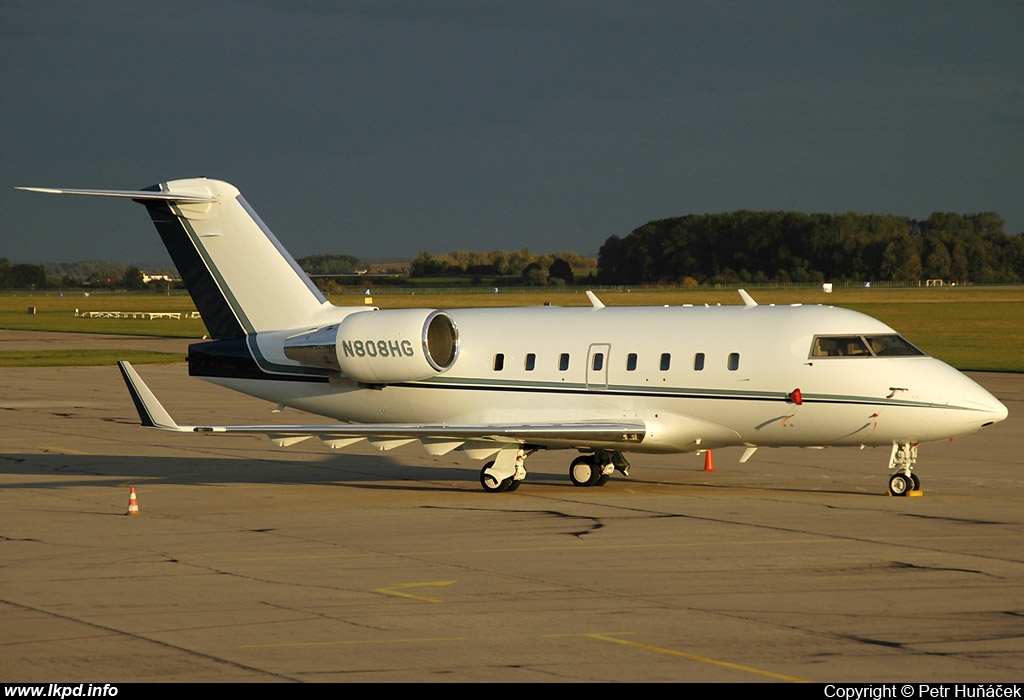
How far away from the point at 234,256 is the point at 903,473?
12.2m

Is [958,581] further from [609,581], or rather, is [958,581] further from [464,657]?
[464,657]

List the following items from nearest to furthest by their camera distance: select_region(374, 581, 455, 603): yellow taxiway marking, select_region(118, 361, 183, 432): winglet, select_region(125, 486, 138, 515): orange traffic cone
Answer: select_region(374, 581, 455, 603): yellow taxiway marking
select_region(125, 486, 138, 515): orange traffic cone
select_region(118, 361, 183, 432): winglet

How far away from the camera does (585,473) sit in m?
22.6

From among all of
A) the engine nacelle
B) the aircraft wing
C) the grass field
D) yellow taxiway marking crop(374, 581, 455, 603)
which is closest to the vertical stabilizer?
the engine nacelle

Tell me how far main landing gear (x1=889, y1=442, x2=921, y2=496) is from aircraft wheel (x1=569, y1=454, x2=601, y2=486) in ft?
16.3

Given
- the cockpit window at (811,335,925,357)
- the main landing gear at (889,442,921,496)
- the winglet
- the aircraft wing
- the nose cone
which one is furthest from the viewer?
the main landing gear at (889,442,921,496)

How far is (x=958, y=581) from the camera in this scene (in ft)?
47.3

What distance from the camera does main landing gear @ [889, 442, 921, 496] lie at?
20594 mm

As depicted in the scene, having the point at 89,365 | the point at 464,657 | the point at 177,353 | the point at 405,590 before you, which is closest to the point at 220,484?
the point at 405,590

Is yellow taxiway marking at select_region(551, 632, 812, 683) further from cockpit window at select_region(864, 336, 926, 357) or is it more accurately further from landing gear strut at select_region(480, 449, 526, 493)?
cockpit window at select_region(864, 336, 926, 357)

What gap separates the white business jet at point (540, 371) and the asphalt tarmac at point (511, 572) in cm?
109

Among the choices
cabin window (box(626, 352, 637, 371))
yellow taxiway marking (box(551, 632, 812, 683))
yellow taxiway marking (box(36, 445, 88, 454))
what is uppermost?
cabin window (box(626, 352, 637, 371))

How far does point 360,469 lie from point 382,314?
14.5 ft

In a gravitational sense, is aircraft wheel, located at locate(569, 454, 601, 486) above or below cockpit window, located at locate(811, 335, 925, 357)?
below
